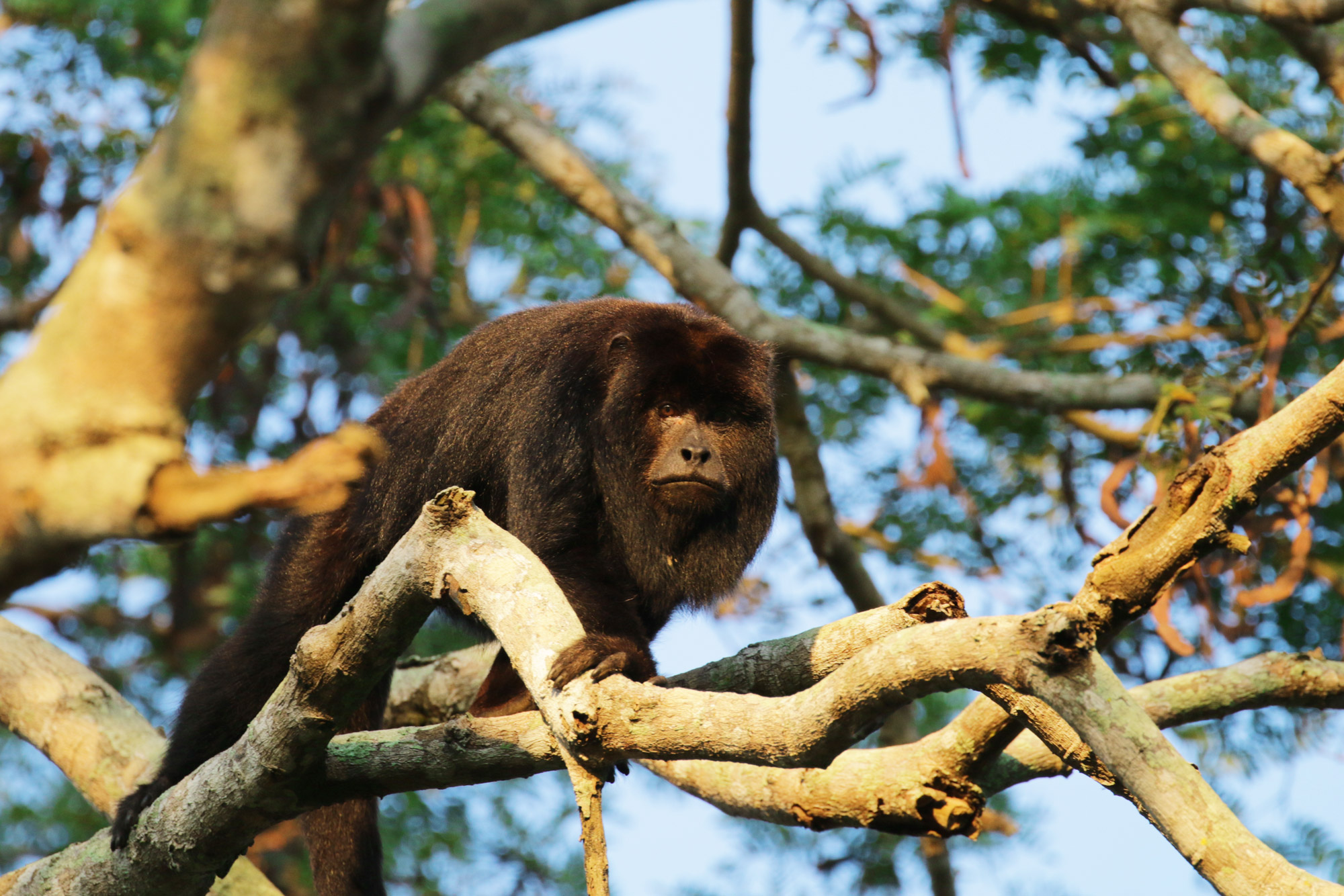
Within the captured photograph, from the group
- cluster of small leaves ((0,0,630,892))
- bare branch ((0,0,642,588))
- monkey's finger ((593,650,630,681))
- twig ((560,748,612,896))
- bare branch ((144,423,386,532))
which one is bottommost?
cluster of small leaves ((0,0,630,892))

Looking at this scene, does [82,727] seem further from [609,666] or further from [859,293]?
[859,293]

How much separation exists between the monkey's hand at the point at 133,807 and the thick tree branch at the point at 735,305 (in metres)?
2.85

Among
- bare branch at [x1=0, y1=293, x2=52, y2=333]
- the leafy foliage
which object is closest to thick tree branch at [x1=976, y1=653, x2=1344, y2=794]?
the leafy foliage

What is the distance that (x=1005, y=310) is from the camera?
302 inches

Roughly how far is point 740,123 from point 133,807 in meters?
3.96

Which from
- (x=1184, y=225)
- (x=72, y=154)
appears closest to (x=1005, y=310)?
(x=1184, y=225)

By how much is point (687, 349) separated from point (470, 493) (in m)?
1.51

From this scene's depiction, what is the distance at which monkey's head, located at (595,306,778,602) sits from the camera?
3.89 meters

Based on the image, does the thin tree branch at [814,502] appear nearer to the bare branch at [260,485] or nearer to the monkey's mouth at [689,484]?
the monkey's mouth at [689,484]

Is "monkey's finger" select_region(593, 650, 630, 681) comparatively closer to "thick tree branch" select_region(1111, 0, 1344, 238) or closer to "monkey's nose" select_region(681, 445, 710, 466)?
"monkey's nose" select_region(681, 445, 710, 466)

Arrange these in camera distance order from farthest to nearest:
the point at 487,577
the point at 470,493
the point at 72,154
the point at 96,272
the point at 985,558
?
the point at 72,154, the point at 985,558, the point at 470,493, the point at 487,577, the point at 96,272

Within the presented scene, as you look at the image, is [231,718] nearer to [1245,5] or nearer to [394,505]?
[394,505]

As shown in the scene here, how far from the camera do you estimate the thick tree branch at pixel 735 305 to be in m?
5.28

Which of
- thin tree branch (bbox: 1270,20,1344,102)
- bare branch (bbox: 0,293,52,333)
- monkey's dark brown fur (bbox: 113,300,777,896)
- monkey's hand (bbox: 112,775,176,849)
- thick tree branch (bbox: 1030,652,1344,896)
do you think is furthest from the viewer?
bare branch (bbox: 0,293,52,333)
